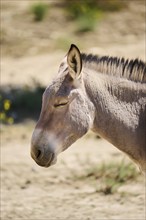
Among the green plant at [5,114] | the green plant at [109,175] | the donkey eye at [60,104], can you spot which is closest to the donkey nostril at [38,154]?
the donkey eye at [60,104]

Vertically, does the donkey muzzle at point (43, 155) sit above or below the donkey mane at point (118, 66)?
below

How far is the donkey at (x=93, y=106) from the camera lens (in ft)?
15.6

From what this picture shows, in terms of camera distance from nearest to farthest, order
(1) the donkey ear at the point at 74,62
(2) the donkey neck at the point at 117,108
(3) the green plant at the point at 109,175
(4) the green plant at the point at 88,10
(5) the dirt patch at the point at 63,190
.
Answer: (1) the donkey ear at the point at 74,62 < (2) the donkey neck at the point at 117,108 < (5) the dirt patch at the point at 63,190 < (3) the green plant at the point at 109,175 < (4) the green plant at the point at 88,10

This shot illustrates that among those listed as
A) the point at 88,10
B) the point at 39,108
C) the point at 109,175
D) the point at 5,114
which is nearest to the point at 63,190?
the point at 109,175

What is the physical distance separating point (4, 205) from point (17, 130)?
2805 millimetres

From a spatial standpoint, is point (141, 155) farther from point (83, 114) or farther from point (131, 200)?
point (131, 200)

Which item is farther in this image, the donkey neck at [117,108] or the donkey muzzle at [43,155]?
the donkey neck at [117,108]

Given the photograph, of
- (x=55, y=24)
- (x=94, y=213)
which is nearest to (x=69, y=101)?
(x=94, y=213)

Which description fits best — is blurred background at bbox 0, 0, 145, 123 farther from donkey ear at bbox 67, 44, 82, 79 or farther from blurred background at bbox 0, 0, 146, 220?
donkey ear at bbox 67, 44, 82, 79

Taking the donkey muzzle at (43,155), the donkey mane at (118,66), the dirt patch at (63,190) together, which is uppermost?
the donkey mane at (118,66)

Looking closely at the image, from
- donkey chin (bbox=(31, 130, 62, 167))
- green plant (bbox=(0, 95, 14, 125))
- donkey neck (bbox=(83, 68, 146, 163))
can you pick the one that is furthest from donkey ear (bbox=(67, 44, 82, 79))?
green plant (bbox=(0, 95, 14, 125))

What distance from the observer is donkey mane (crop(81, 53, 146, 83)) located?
499 cm

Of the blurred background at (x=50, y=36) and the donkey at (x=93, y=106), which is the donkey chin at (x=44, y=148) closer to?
the donkey at (x=93, y=106)

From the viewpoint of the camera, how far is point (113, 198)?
762 cm
